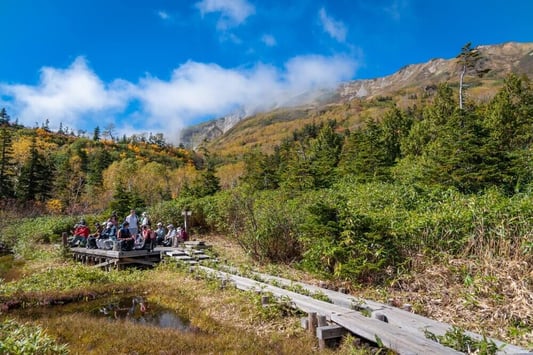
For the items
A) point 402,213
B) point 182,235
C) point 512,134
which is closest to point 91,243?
point 182,235

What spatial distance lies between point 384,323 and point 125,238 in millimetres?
10495

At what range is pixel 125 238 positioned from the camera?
13000mm

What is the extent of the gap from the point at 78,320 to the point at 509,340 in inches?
283

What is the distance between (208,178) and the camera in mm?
31766

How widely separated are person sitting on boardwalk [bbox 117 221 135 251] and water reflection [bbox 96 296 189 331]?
3.78 metres

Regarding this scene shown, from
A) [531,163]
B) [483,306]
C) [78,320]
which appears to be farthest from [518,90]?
[78,320]

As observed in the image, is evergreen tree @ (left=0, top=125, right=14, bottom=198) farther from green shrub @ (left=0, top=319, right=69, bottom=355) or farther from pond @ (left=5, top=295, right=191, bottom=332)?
green shrub @ (left=0, top=319, right=69, bottom=355)

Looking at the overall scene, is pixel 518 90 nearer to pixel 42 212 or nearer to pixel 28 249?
pixel 28 249

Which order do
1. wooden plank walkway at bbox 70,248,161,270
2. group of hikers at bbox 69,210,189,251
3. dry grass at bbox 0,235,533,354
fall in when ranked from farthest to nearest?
group of hikers at bbox 69,210,189,251, wooden plank walkway at bbox 70,248,161,270, dry grass at bbox 0,235,533,354

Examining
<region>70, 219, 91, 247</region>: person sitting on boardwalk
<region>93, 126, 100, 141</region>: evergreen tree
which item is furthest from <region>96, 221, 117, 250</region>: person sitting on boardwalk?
<region>93, 126, 100, 141</region>: evergreen tree

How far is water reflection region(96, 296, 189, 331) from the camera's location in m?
7.22

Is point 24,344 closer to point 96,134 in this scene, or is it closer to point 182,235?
point 182,235

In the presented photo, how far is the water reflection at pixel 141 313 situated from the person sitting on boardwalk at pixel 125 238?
149 inches

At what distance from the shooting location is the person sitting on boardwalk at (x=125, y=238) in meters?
12.9
